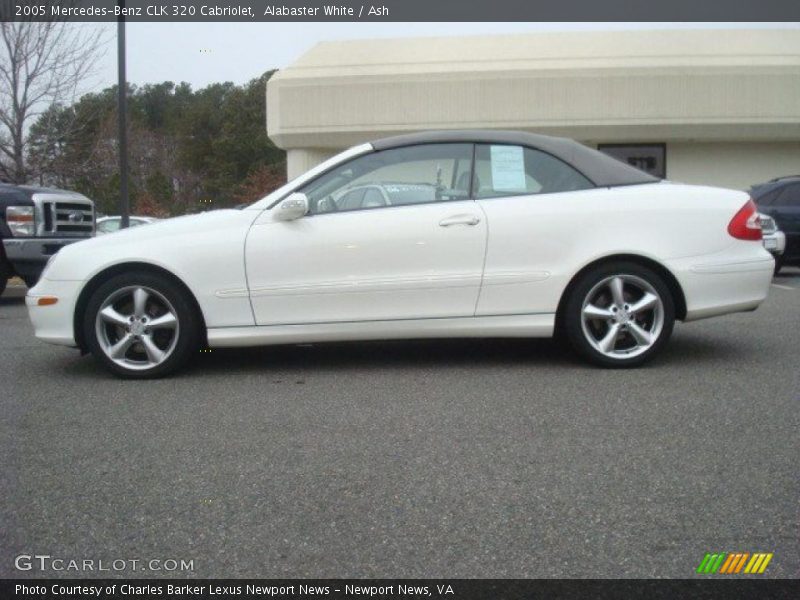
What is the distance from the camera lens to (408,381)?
5402mm

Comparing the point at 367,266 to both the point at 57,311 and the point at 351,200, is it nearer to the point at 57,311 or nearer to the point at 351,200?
the point at 351,200

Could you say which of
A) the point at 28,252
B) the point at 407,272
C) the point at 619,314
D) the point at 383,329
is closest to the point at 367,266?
the point at 407,272

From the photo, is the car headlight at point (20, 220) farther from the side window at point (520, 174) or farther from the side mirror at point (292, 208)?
the side window at point (520, 174)

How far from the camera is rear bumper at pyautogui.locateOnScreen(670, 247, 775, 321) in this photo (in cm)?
553

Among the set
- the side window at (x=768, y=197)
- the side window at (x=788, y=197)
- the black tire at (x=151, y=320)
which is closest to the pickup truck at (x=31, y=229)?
the black tire at (x=151, y=320)

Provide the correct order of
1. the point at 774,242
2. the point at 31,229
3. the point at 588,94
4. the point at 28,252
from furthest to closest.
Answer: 1. the point at 588,94
2. the point at 774,242
3. the point at 31,229
4. the point at 28,252

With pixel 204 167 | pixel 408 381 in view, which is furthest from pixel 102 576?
pixel 204 167

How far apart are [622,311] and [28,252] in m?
6.83

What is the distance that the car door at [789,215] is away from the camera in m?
12.8

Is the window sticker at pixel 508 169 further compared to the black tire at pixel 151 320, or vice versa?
the window sticker at pixel 508 169

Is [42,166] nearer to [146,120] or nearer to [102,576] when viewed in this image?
[102,576]

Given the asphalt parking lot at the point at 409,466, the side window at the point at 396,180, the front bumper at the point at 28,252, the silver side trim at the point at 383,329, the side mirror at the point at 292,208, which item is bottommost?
the asphalt parking lot at the point at 409,466

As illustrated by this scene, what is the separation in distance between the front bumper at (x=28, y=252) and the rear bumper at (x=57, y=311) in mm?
4311

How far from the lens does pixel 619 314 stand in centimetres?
553
